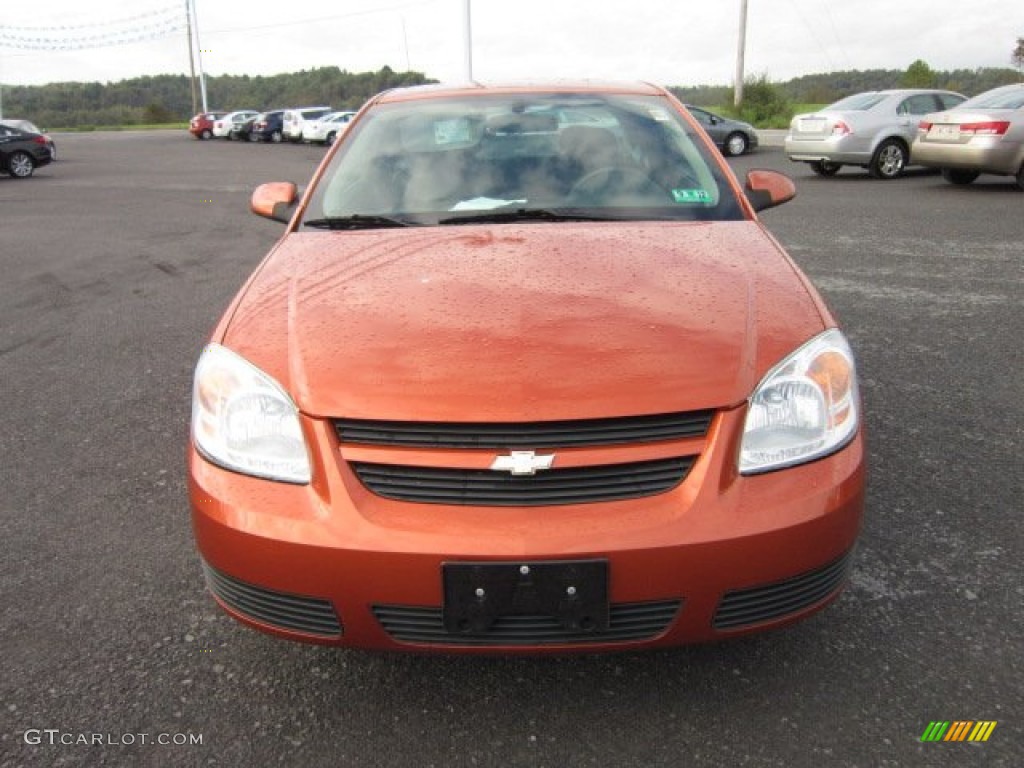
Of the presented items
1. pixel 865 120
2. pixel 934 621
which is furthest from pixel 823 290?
pixel 865 120

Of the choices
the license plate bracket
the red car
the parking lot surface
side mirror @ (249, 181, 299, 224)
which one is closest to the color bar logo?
the parking lot surface

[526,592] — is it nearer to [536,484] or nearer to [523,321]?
[536,484]

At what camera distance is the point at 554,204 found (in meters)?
3.04

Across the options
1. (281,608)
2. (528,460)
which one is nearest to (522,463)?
(528,460)

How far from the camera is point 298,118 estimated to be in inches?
1362

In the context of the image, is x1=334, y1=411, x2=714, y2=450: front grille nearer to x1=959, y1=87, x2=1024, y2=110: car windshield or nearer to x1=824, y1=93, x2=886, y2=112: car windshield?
x1=959, y1=87, x2=1024, y2=110: car windshield

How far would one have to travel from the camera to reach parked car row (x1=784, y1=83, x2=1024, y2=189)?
11562 mm

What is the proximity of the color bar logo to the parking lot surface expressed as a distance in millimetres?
21

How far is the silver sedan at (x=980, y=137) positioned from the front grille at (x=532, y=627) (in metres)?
11.8

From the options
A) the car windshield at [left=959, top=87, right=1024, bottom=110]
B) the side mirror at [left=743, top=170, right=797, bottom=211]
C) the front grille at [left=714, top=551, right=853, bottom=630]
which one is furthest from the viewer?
the car windshield at [left=959, top=87, right=1024, bottom=110]

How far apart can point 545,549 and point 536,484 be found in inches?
5.9

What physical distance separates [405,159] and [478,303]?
1.20 metres

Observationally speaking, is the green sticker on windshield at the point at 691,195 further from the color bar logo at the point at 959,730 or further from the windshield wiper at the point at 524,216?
the color bar logo at the point at 959,730

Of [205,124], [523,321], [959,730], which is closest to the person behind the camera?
[959,730]
